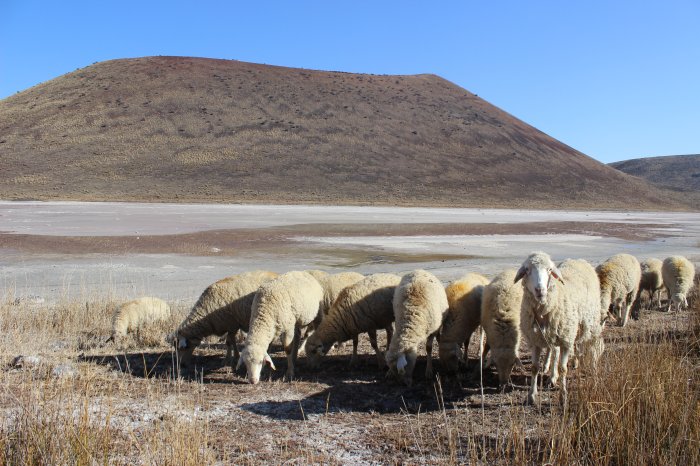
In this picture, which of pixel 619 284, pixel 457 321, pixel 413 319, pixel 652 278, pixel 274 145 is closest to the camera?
pixel 413 319

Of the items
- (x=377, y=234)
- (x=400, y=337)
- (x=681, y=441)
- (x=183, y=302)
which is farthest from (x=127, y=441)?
(x=377, y=234)

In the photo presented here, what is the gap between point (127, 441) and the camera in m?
4.84

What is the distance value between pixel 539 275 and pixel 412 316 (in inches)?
77.2

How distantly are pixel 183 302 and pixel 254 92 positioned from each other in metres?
89.5

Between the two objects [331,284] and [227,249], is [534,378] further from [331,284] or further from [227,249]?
[227,249]

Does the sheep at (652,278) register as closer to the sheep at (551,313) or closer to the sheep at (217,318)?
the sheep at (551,313)

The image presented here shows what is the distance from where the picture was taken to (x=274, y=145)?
8212 cm

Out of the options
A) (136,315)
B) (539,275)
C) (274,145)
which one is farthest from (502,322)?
(274,145)

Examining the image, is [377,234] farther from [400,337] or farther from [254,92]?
[254,92]

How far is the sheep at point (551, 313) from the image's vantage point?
20.3 ft

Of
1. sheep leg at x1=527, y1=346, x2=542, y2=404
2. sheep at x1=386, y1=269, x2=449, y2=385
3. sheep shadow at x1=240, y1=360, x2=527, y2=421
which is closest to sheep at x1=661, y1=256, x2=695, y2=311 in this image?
sheep shadow at x1=240, y1=360, x2=527, y2=421

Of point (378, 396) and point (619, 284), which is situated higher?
point (619, 284)

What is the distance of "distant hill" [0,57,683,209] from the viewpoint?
69.4 metres

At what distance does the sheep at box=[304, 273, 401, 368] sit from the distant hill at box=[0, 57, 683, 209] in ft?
185
